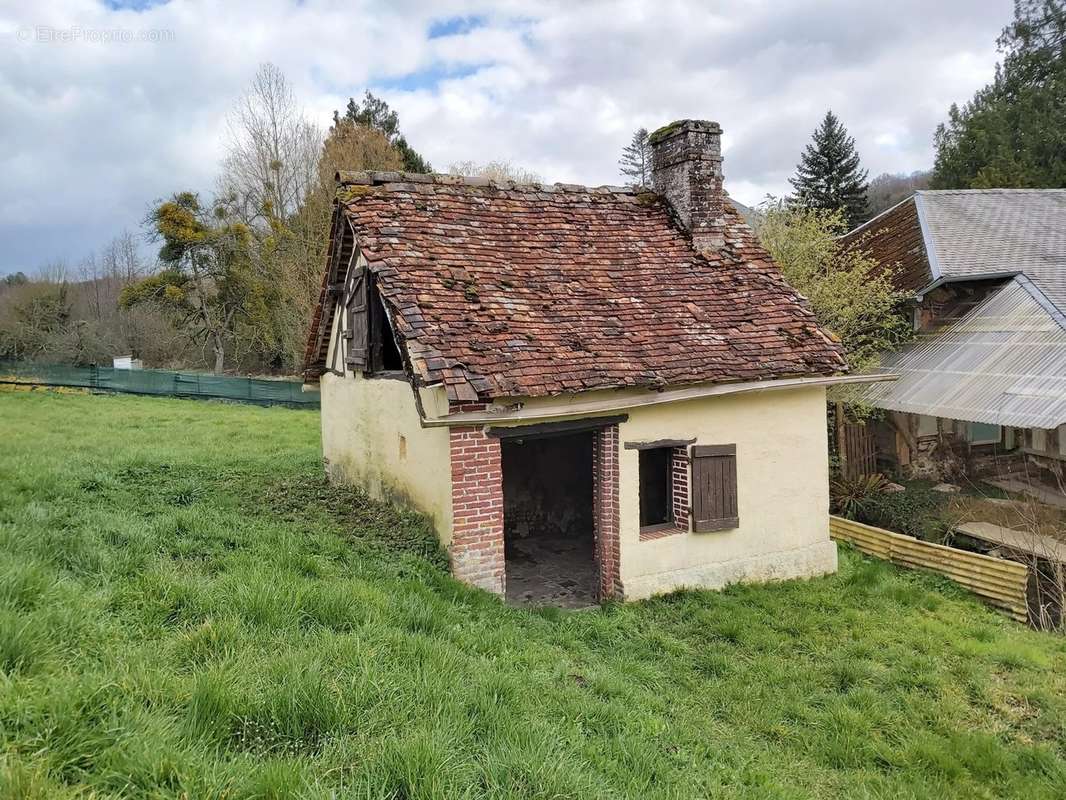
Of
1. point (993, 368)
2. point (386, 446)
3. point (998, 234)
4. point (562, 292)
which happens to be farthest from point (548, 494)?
point (998, 234)

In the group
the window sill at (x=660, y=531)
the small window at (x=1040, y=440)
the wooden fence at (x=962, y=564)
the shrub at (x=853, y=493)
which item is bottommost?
the wooden fence at (x=962, y=564)

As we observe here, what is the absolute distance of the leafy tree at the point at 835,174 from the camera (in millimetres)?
36844

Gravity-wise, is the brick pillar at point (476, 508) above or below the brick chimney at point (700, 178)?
below

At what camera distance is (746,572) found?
30.6 feet

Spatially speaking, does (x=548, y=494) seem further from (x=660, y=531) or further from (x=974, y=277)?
(x=974, y=277)

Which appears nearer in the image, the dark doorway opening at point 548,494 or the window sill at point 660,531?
the window sill at point 660,531

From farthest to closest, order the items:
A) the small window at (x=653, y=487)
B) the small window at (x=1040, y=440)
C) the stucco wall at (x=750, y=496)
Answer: the small window at (x=1040, y=440), the small window at (x=653, y=487), the stucco wall at (x=750, y=496)

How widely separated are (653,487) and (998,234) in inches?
527

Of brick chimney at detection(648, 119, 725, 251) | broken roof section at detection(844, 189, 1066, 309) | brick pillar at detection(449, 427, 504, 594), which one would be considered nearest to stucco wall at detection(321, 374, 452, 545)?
brick pillar at detection(449, 427, 504, 594)

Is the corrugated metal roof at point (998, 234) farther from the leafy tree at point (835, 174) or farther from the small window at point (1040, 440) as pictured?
the leafy tree at point (835, 174)

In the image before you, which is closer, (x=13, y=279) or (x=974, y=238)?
(x=974, y=238)

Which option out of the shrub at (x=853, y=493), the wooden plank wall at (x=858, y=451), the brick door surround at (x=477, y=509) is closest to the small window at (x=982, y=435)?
the wooden plank wall at (x=858, y=451)

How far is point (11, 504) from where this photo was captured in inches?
308

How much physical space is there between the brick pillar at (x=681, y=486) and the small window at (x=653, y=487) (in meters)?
0.88
